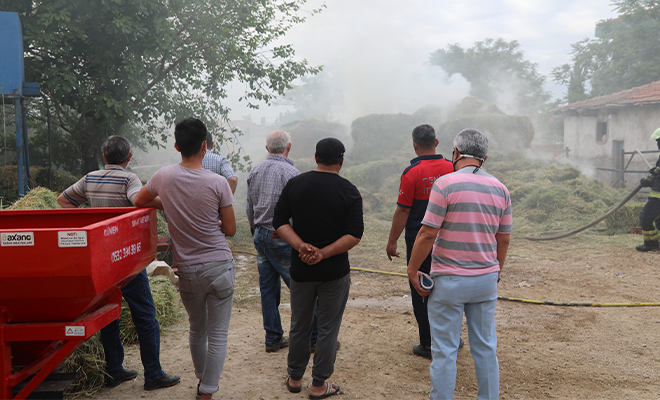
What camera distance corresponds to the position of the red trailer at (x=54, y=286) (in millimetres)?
2365

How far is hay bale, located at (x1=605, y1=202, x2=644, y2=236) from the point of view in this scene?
11.4m

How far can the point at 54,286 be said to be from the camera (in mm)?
2451

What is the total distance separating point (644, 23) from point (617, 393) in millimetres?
29127

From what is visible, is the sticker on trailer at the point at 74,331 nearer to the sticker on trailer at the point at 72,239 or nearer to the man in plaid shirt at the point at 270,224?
the sticker on trailer at the point at 72,239

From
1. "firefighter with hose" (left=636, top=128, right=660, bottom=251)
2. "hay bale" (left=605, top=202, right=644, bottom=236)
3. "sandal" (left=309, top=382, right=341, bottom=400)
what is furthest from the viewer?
"hay bale" (left=605, top=202, right=644, bottom=236)

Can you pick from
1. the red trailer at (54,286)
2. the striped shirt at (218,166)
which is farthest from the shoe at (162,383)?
the striped shirt at (218,166)

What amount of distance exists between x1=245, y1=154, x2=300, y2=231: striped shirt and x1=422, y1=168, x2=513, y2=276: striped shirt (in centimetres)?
174

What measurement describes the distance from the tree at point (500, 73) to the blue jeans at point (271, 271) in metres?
36.8

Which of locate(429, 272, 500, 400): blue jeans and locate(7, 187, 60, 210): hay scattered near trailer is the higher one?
locate(7, 187, 60, 210): hay scattered near trailer

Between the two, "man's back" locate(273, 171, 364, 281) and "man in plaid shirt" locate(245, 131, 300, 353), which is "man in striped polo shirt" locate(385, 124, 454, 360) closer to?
"man's back" locate(273, 171, 364, 281)

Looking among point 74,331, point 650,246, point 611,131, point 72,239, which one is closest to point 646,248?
point 650,246

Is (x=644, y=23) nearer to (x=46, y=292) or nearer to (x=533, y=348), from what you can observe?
(x=533, y=348)

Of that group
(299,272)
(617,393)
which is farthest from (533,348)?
(299,272)

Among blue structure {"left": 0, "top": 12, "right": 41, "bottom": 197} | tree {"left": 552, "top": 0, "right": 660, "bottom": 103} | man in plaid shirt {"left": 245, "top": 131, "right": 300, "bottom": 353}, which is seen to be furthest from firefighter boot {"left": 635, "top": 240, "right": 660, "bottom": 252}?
tree {"left": 552, "top": 0, "right": 660, "bottom": 103}
